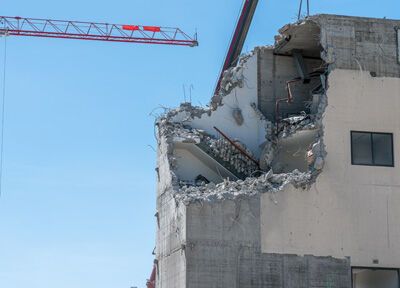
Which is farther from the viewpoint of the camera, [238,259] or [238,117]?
[238,117]

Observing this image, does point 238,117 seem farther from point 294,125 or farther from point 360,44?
point 360,44

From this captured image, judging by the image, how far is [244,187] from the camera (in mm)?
39375

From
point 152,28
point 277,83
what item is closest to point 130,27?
point 152,28


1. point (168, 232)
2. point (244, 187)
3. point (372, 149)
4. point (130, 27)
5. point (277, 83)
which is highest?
point (130, 27)

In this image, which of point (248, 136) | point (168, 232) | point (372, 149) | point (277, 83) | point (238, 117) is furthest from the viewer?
point (277, 83)

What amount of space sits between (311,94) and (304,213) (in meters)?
8.85

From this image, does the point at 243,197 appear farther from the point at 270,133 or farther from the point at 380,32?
the point at 380,32

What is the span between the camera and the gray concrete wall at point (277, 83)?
46.3 meters

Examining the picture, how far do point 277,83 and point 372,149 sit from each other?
25.7ft

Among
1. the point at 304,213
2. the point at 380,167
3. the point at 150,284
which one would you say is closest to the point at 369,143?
the point at 380,167

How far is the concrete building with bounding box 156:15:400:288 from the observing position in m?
38.2

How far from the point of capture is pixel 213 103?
45.0 m

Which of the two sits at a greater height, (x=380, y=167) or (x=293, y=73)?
(x=293, y=73)

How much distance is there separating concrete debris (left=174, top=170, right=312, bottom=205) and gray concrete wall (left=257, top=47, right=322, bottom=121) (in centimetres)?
689
